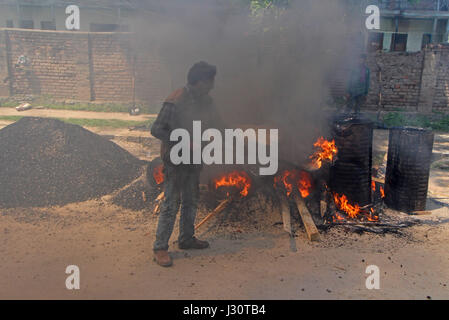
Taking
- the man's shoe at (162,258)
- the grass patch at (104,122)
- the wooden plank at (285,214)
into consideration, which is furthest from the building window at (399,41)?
the man's shoe at (162,258)

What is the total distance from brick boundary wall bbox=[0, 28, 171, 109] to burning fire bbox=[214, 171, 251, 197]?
8.58 meters

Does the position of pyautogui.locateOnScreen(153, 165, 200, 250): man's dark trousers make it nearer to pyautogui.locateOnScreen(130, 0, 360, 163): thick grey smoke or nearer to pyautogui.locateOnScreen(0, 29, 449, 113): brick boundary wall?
pyautogui.locateOnScreen(130, 0, 360, 163): thick grey smoke

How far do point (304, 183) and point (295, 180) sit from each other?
0.42ft

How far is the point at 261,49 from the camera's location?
29.4 ft

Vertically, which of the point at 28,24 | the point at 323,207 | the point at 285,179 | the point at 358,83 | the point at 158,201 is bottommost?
the point at 158,201

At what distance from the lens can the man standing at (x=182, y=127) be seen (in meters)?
3.66

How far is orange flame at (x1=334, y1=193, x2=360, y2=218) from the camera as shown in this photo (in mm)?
4909

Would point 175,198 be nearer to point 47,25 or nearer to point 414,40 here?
point 47,25

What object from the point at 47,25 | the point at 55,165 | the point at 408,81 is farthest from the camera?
the point at 47,25

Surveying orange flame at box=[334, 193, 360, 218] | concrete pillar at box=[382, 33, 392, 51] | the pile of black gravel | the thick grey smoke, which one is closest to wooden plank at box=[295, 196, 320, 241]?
orange flame at box=[334, 193, 360, 218]

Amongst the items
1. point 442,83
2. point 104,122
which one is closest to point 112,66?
point 104,122

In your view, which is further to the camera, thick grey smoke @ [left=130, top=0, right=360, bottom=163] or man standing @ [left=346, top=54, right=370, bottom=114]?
man standing @ [left=346, top=54, right=370, bottom=114]

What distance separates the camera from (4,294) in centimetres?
313
